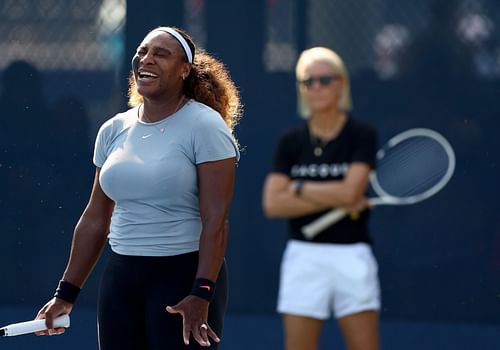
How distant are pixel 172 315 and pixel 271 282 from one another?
2.27 meters

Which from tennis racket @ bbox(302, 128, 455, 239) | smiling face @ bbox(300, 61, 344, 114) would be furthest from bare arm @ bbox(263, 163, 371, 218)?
tennis racket @ bbox(302, 128, 455, 239)

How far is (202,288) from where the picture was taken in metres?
3.31

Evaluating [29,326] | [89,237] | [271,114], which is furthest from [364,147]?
[29,326]

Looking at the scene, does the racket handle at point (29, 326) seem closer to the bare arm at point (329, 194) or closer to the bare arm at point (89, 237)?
the bare arm at point (89, 237)

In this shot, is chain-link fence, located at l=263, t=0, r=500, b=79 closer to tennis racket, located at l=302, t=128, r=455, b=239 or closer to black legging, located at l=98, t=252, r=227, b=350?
tennis racket, located at l=302, t=128, r=455, b=239

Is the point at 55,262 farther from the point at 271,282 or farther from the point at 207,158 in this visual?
the point at 207,158

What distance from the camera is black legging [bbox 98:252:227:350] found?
3.39 meters

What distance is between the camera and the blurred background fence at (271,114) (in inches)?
211

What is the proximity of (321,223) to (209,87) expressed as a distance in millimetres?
1202

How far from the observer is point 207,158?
11.1 ft

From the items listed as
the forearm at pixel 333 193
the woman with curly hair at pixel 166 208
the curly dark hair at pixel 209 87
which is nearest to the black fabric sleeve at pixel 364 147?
the forearm at pixel 333 193

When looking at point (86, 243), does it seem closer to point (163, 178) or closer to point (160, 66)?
point (163, 178)

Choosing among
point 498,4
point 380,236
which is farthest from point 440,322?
point 498,4

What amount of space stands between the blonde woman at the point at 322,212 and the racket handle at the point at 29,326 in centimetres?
126
